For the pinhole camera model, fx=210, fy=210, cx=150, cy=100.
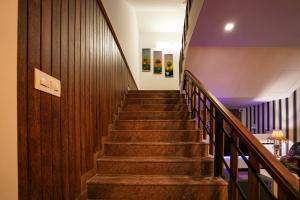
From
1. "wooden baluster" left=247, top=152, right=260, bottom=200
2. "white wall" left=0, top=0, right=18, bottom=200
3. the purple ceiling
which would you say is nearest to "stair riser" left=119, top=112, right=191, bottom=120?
the purple ceiling

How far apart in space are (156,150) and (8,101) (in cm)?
Answer: 186

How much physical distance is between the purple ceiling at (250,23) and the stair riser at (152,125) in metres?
1.48

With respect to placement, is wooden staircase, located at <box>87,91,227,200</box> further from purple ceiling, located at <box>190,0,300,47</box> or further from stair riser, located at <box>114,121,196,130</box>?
purple ceiling, located at <box>190,0,300,47</box>

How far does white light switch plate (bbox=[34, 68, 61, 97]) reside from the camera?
111 centimetres

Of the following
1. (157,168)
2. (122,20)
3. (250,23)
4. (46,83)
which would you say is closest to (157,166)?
(157,168)

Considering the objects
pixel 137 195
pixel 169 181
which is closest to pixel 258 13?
pixel 169 181

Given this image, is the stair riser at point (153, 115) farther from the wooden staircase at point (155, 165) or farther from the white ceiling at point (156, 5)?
the white ceiling at point (156, 5)

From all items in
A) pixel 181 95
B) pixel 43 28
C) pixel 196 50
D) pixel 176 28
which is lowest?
pixel 181 95

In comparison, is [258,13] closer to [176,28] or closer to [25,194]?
[25,194]

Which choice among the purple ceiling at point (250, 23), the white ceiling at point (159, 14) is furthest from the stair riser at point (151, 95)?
the white ceiling at point (159, 14)

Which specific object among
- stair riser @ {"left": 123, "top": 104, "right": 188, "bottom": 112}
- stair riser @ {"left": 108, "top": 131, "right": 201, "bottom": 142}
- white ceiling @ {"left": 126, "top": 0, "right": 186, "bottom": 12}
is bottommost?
stair riser @ {"left": 108, "top": 131, "right": 201, "bottom": 142}

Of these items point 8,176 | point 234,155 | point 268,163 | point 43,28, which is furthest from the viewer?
point 234,155

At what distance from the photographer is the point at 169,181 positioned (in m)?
2.02

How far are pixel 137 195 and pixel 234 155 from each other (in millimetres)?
951
